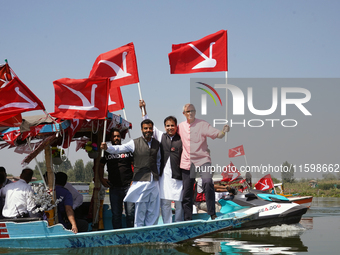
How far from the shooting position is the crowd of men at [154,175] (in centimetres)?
733

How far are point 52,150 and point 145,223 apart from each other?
2293 mm

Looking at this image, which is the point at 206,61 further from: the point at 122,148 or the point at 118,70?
the point at 122,148

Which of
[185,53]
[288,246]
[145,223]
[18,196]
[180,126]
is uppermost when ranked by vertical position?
[185,53]

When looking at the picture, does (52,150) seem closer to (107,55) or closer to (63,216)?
(63,216)

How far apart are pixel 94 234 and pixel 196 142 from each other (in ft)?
7.82

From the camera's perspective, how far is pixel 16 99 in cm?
709

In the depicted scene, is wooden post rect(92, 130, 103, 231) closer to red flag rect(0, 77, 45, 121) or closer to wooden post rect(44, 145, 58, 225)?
wooden post rect(44, 145, 58, 225)

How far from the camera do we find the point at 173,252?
7336 millimetres

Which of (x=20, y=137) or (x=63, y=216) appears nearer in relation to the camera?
(x=20, y=137)

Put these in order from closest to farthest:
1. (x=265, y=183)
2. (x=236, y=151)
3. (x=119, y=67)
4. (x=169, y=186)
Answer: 1. (x=169, y=186)
2. (x=119, y=67)
3. (x=265, y=183)
4. (x=236, y=151)

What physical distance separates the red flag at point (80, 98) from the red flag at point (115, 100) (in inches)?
66.6

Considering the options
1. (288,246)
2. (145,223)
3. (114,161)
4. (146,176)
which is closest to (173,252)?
(145,223)

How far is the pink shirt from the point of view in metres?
7.37

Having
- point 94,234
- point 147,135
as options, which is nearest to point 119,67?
point 147,135
